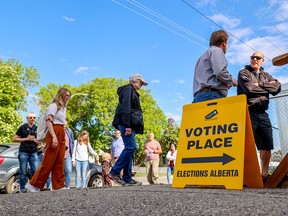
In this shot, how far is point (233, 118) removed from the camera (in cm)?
446

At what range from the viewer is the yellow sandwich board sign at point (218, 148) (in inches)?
167

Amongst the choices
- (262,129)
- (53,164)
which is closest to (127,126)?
(53,164)

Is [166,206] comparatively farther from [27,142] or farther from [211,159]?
[27,142]

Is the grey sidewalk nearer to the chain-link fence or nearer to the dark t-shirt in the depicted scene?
the chain-link fence

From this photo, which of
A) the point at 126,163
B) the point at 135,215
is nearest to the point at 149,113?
the point at 126,163

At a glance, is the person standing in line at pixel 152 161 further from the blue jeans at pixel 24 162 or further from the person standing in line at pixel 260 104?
the person standing in line at pixel 260 104

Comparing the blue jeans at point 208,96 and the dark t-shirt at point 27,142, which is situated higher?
the blue jeans at point 208,96

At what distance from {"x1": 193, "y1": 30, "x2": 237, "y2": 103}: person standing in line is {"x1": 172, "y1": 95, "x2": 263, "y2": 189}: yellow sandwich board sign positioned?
0.26m

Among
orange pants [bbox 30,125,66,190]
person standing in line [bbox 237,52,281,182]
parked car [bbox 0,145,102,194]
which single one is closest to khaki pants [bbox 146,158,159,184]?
parked car [bbox 0,145,102,194]

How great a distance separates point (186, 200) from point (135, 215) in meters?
0.70

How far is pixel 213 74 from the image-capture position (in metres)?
4.87

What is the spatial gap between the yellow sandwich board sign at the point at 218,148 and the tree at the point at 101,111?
138 ft

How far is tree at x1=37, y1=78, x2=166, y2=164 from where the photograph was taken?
47250mm

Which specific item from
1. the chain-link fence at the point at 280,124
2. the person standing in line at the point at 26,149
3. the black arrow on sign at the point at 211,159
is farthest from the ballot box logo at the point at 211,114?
the person standing in line at the point at 26,149
